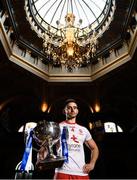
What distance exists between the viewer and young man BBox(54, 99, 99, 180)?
2.04m

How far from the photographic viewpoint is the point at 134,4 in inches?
332

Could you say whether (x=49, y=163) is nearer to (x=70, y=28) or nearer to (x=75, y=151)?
(x=75, y=151)

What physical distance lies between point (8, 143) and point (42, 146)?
32.6 ft

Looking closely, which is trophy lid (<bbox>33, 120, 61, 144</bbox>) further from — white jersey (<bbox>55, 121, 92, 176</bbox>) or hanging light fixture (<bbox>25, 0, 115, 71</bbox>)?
hanging light fixture (<bbox>25, 0, 115, 71</bbox>)

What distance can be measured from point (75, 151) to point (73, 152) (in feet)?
0.09

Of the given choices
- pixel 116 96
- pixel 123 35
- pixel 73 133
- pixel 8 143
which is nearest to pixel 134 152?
pixel 116 96

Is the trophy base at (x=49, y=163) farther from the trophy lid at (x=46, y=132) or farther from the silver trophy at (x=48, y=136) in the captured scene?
the trophy lid at (x=46, y=132)

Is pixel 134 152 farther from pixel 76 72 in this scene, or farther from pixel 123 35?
pixel 123 35

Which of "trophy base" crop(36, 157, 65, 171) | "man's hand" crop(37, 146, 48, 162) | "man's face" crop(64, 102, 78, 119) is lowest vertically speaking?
"trophy base" crop(36, 157, 65, 171)

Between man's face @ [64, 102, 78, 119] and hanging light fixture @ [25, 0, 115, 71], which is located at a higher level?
hanging light fixture @ [25, 0, 115, 71]

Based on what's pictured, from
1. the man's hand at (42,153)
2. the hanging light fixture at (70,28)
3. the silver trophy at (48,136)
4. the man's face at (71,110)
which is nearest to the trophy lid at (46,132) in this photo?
the silver trophy at (48,136)

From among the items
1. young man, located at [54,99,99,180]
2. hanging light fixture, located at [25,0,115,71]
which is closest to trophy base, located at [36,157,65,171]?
young man, located at [54,99,99,180]

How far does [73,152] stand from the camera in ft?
7.00

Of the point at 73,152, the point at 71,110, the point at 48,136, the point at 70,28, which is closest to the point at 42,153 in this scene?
the point at 48,136
